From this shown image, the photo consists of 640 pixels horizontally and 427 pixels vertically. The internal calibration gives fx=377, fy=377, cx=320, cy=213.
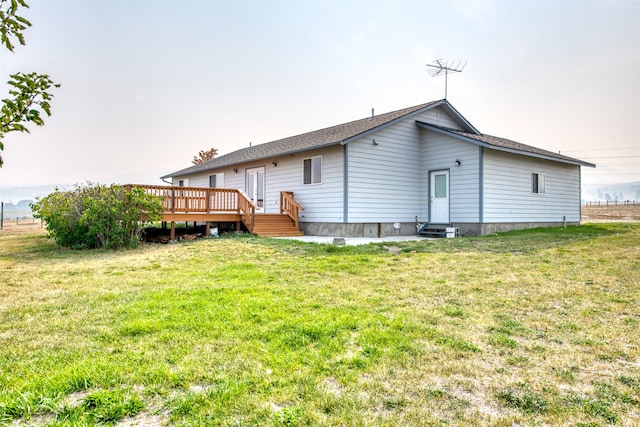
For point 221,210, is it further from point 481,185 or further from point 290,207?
point 481,185

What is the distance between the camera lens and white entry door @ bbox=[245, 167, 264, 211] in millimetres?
16406

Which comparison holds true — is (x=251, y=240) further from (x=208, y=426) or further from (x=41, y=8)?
(x=208, y=426)

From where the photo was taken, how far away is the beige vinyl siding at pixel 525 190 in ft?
42.4

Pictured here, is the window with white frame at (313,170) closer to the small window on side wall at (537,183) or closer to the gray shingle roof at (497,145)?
the gray shingle roof at (497,145)

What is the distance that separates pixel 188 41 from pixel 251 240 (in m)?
7.79

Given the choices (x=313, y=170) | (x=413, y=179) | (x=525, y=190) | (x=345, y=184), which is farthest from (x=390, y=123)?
(x=525, y=190)

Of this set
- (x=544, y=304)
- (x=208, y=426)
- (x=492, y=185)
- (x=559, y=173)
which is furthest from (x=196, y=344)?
(x=559, y=173)

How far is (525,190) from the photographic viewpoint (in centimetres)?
1456

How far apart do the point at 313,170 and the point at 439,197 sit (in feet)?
15.7

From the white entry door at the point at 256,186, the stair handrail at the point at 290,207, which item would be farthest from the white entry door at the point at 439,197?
the white entry door at the point at 256,186

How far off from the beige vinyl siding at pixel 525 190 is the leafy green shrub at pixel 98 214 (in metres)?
10.8

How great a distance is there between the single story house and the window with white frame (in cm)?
4

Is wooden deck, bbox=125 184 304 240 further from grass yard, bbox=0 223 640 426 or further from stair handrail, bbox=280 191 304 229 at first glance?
grass yard, bbox=0 223 640 426

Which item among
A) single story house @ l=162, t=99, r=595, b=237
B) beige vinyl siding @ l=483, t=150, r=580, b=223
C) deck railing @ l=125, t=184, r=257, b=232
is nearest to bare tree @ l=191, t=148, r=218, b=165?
single story house @ l=162, t=99, r=595, b=237
